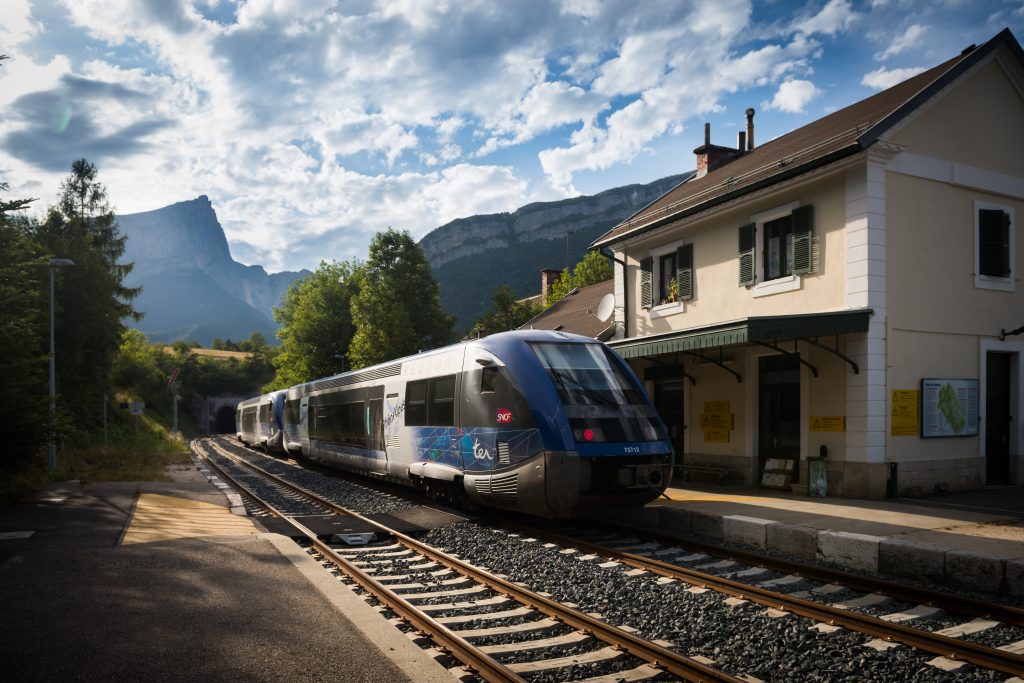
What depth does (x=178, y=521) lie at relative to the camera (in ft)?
35.9

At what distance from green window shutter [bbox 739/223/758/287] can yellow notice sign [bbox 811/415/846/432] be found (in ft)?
10.3

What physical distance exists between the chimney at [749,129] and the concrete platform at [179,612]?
18361mm

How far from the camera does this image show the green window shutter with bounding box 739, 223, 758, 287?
14.6 m

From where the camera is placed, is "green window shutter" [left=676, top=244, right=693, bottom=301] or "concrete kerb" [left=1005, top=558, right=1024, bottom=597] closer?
"concrete kerb" [left=1005, top=558, right=1024, bottom=597]

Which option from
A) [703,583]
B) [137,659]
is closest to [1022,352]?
[703,583]

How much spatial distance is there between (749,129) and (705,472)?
39.5ft

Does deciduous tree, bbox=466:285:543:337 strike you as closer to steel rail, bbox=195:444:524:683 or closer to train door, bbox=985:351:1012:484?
train door, bbox=985:351:1012:484

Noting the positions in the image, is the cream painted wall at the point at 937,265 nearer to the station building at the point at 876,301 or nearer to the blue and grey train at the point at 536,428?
the station building at the point at 876,301

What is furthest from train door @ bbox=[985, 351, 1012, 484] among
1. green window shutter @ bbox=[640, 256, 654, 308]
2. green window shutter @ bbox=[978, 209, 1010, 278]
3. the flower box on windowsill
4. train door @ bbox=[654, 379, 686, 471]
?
→ green window shutter @ bbox=[640, 256, 654, 308]

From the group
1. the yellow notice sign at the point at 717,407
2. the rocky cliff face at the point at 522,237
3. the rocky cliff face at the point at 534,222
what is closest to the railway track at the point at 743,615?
the yellow notice sign at the point at 717,407

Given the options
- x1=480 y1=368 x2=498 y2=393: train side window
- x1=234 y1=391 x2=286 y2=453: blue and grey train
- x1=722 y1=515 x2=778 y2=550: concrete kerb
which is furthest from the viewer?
x1=234 y1=391 x2=286 y2=453: blue and grey train

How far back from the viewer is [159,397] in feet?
252

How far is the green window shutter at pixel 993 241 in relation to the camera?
14.0m

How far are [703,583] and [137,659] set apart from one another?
4871 mm
